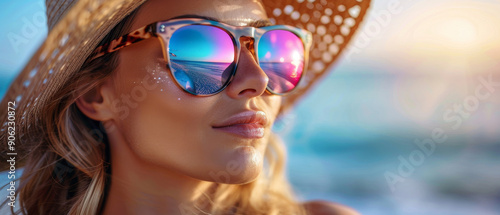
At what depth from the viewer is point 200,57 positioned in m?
1.32

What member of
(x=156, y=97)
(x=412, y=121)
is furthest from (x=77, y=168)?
(x=412, y=121)

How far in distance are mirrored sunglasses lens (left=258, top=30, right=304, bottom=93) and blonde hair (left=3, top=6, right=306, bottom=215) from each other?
44 centimetres

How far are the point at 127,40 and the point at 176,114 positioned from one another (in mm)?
267

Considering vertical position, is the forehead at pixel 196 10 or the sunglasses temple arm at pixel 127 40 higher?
the forehead at pixel 196 10

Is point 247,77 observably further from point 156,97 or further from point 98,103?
point 98,103

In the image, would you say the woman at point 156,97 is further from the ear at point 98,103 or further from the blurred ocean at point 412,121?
the blurred ocean at point 412,121

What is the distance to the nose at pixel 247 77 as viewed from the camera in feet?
4.51

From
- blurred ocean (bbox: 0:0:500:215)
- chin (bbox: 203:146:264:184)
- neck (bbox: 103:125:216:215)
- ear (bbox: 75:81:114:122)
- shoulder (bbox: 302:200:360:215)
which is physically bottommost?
neck (bbox: 103:125:216:215)

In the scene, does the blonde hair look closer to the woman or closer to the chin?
the woman

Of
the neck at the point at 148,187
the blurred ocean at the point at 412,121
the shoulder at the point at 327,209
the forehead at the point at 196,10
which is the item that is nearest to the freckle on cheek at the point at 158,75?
the forehead at the point at 196,10

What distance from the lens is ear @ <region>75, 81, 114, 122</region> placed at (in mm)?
1491

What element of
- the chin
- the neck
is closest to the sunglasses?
the chin

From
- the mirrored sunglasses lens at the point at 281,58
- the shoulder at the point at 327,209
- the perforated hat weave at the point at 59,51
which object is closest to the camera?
the perforated hat weave at the point at 59,51

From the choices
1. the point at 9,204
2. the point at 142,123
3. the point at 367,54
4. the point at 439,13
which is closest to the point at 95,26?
the point at 142,123
